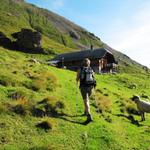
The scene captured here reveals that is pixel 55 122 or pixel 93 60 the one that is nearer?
pixel 55 122

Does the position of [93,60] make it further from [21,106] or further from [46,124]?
[46,124]

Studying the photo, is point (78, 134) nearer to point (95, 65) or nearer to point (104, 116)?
point (104, 116)

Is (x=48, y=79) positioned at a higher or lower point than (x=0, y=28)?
lower

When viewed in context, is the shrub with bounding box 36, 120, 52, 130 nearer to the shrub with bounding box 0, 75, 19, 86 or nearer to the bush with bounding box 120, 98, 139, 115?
the shrub with bounding box 0, 75, 19, 86

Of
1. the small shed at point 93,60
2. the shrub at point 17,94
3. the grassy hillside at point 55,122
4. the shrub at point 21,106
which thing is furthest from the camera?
the small shed at point 93,60

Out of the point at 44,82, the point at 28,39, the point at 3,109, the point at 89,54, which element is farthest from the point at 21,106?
the point at 28,39

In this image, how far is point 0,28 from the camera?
194625mm

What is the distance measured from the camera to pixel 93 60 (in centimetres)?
9994

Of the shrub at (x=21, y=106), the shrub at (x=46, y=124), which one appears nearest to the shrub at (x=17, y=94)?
the shrub at (x=21, y=106)

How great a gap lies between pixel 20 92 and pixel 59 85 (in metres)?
6.11

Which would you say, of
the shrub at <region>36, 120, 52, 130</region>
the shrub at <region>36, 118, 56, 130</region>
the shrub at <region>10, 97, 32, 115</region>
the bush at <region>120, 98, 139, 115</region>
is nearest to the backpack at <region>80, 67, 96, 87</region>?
the shrub at <region>10, 97, 32, 115</region>

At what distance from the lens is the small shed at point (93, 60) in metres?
98.7

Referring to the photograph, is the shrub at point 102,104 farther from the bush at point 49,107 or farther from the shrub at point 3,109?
the shrub at point 3,109

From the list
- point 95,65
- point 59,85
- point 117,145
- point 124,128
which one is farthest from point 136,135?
point 95,65
